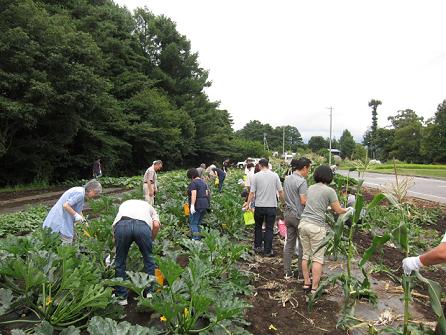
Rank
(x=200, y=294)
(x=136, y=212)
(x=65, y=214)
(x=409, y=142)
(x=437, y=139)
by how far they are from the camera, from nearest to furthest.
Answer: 1. (x=200, y=294)
2. (x=136, y=212)
3. (x=65, y=214)
4. (x=437, y=139)
5. (x=409, y=142)

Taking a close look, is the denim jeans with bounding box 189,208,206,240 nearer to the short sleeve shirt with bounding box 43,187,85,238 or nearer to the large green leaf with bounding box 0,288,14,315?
the short sleeve shirt with bounding box 43,187,85,238

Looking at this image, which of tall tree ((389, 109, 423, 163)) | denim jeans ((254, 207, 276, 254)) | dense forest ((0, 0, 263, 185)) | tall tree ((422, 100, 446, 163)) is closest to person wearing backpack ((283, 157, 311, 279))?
denim jeans ((254, 207, 276, 254))

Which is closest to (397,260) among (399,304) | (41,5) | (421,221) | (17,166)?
(399,304)

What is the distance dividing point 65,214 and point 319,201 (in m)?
3.36

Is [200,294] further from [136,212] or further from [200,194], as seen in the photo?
[200,194]

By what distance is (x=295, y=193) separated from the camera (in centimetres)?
579

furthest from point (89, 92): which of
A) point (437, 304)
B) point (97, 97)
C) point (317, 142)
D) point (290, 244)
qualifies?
point (317, 142)

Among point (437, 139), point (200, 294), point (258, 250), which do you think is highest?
point (437, 139)

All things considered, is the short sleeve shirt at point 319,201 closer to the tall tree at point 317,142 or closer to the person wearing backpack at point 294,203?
the person wearing backpack at point 294,203

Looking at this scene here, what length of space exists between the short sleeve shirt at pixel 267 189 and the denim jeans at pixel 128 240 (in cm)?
288

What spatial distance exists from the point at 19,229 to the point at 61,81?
12.4 m

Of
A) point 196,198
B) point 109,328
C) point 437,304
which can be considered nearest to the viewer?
point 437,304

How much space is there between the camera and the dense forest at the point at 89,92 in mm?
17781

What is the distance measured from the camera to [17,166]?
21094 millimetres
